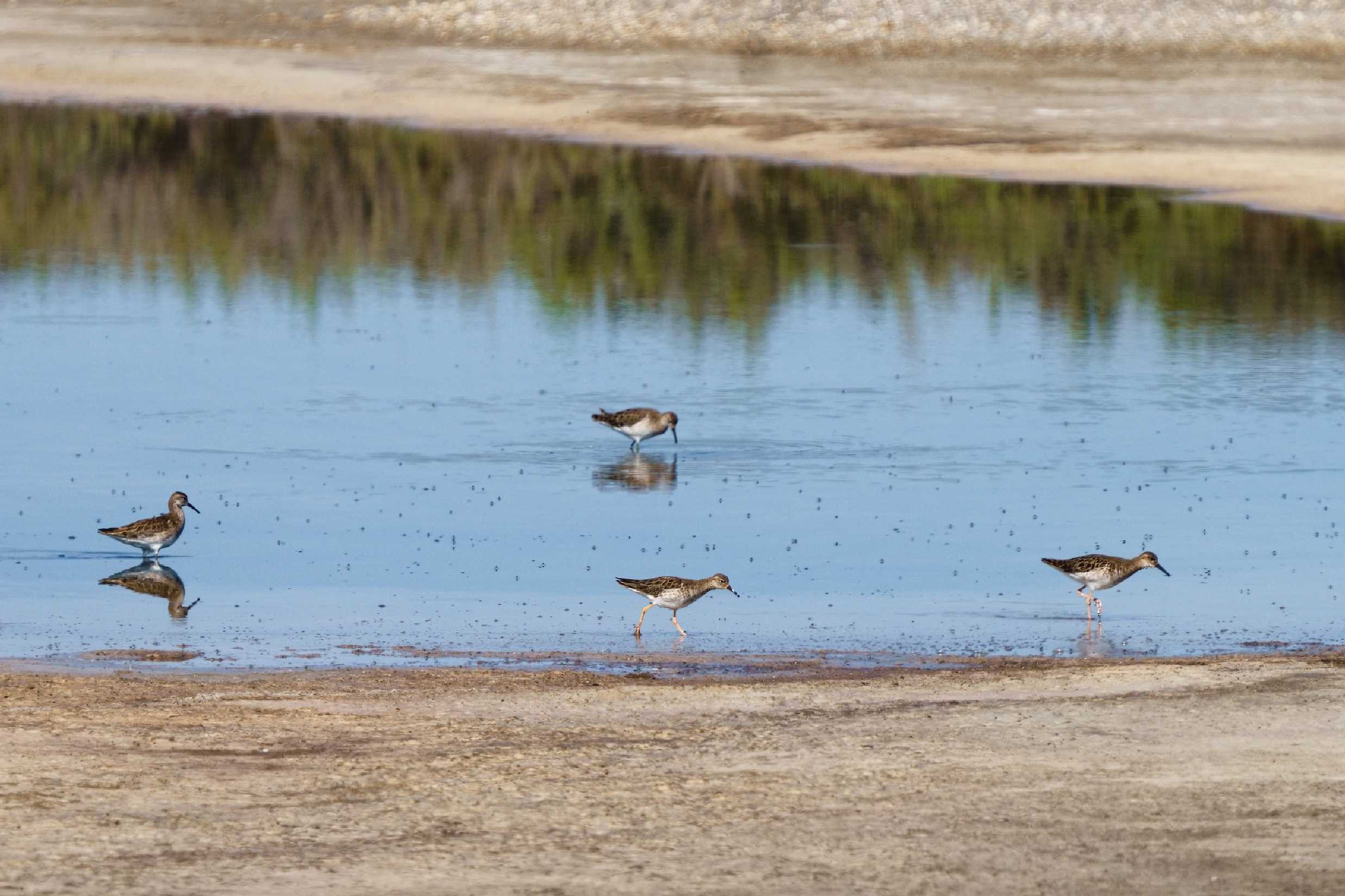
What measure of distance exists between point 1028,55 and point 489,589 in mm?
34348

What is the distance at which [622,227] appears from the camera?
4069 cm

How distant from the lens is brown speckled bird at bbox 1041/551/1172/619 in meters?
18.8

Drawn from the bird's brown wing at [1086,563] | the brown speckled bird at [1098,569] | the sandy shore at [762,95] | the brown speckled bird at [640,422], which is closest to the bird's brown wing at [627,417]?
the brown speckled bird at [640,422]

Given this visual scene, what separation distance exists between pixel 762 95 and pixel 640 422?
25202 mm

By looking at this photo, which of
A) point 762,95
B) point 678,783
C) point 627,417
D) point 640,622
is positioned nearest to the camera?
point 678,783

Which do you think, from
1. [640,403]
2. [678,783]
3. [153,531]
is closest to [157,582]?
[153,531]

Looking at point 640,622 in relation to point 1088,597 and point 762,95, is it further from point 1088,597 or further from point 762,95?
point 762,95

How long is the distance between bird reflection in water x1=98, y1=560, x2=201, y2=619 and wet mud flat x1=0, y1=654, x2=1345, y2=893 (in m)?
3.00

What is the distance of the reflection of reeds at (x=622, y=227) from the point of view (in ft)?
117

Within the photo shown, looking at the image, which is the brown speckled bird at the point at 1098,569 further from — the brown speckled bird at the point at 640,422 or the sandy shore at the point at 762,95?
the sandy shore at the point at 762,95

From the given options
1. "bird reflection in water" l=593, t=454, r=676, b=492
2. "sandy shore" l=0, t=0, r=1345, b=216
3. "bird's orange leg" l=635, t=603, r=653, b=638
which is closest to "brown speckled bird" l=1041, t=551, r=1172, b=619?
"bird's orange leg" l=635, t=603, r=653, b=638

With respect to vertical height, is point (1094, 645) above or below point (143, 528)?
below

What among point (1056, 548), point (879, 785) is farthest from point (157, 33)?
point (879, 785)

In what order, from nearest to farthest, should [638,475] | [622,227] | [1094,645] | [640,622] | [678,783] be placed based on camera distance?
[678,783] < [1094,645] < [640,622] < [638,475] < [622,227]
